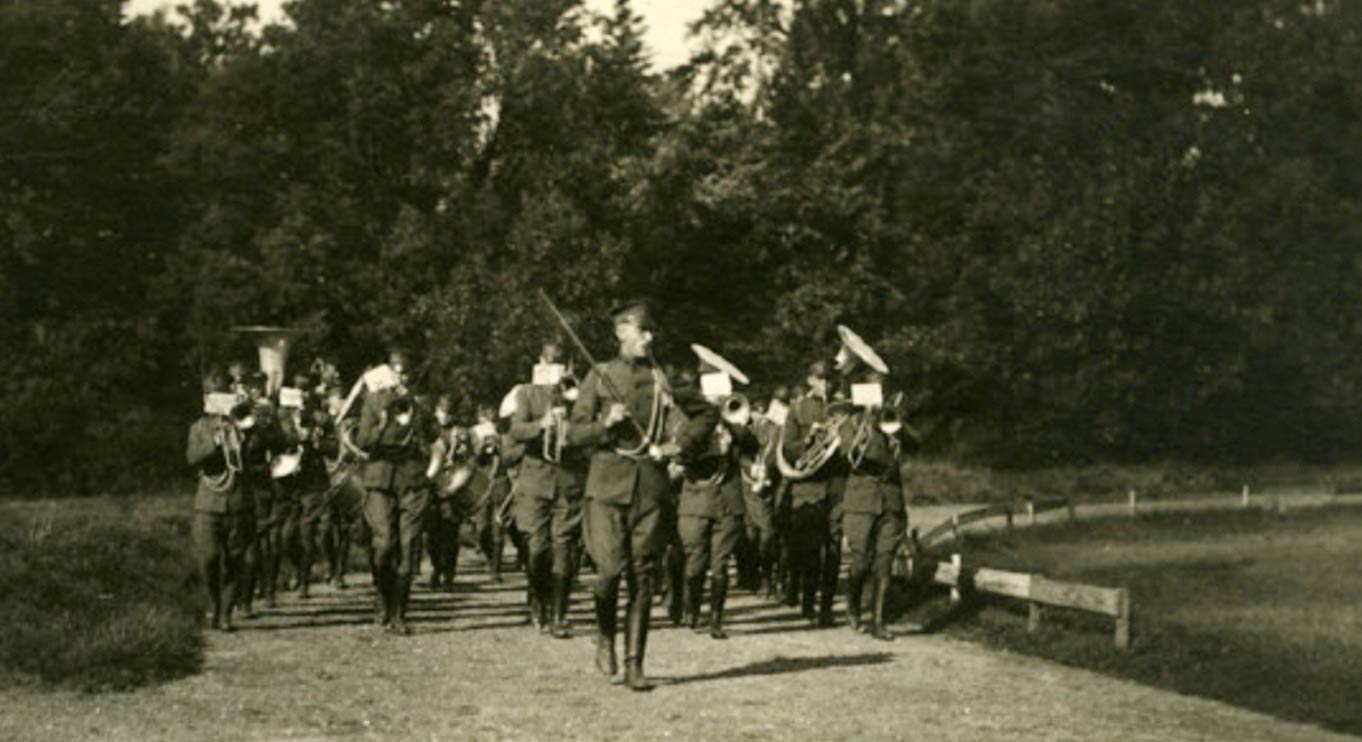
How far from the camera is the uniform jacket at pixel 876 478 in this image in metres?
15.6

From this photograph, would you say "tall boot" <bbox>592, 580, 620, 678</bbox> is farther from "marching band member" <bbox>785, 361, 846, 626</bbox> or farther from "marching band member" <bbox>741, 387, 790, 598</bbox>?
"marching band member" <bbox>741, 387, 790, 598</bbox>

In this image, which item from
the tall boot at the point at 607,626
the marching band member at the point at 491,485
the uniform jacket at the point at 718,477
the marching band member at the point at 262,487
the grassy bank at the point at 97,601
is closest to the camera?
the tall boot at the point at 607,626

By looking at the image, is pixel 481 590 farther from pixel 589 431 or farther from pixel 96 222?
pixel 96 222

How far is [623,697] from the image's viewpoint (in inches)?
465

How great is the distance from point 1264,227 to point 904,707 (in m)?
39.7

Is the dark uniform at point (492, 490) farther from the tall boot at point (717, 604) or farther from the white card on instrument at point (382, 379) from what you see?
the tall boot at point (717, 604)

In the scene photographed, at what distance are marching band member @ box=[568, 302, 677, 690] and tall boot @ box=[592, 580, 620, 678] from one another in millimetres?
17

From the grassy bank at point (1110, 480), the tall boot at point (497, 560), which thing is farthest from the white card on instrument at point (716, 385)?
the grassy bank at point (1110, 480)

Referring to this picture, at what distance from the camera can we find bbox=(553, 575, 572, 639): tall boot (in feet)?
50.7

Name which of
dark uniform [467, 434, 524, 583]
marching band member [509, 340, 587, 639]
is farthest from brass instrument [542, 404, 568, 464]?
dark uniform [467, 434, 524, 583]

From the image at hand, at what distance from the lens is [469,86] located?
1864 inches

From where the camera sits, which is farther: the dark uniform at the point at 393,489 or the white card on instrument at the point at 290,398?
the white card on instrument at the point at 290,398

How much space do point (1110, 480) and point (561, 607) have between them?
3179cm

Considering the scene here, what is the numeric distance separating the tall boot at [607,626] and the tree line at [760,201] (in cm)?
3193
